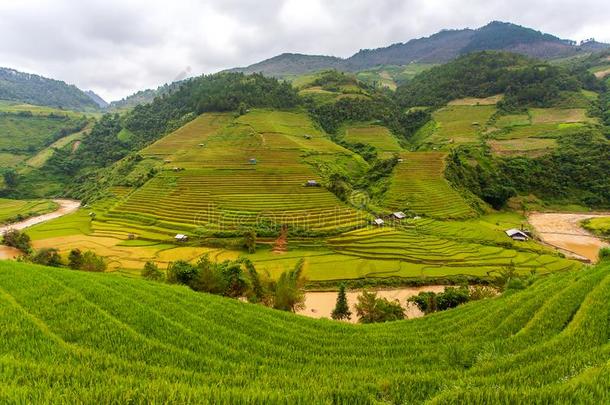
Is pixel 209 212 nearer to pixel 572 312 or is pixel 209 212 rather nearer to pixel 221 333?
pixel 221 333

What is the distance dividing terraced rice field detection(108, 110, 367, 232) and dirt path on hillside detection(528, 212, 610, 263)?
24777mm

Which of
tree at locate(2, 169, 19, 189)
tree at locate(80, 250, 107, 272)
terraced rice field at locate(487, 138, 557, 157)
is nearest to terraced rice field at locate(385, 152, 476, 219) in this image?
terraced rice field at locate(487, 138, 557, 157)

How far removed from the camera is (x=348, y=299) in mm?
27812

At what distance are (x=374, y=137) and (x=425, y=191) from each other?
38.6 meters

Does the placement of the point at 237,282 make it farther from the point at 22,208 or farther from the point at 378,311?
the point at 22,208

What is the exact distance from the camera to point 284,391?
5.77 meters

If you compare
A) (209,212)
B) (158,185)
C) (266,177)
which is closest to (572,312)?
(209,212)

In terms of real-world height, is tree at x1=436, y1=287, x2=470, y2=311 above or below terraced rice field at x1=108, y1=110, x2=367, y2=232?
below

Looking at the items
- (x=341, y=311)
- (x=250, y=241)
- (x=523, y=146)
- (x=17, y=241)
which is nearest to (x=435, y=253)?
(x=341, y=311)

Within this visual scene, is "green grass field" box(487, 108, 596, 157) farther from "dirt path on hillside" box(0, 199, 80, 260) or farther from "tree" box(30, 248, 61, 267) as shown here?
"dirt path on hillside" box(0, 199, 80, 260)

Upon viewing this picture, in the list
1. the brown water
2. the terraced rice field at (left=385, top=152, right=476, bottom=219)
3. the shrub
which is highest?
the terraced rice field at (left=385, top=152, right=476, bottom=219)

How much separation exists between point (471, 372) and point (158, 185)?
56.0 m

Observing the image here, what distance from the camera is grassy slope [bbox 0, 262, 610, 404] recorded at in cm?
502

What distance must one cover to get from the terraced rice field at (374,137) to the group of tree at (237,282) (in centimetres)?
6041
